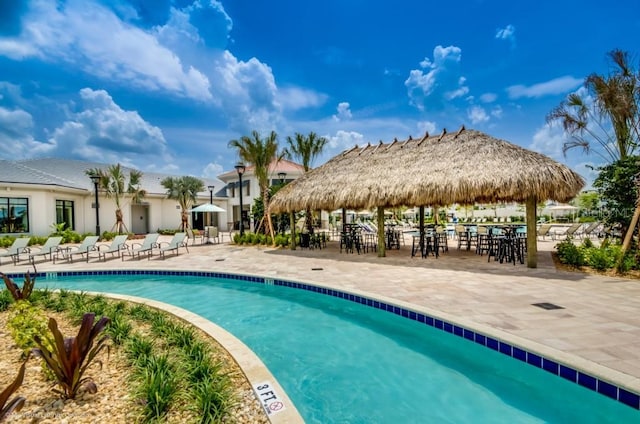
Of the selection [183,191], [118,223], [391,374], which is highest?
[183,191]

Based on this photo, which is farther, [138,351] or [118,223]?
[118,223]

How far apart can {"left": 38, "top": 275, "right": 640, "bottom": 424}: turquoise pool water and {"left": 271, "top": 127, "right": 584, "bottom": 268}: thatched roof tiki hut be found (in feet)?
17.9

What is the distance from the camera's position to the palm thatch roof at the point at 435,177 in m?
9.07

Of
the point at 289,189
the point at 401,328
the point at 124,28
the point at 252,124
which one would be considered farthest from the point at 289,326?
the point at 252,124

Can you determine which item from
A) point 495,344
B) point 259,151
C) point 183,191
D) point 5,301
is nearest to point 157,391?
point 495,344

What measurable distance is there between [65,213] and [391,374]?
2494 cm

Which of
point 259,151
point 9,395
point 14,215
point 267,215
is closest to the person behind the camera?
point 9,395

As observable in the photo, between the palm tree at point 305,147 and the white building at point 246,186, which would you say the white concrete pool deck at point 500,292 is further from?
the white building at point 246,186

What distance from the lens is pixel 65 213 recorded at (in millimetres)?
21672

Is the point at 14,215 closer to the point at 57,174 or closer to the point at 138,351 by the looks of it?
the point at 57,174

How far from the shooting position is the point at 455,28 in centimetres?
1484

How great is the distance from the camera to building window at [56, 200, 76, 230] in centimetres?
2080

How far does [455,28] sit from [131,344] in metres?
16.9

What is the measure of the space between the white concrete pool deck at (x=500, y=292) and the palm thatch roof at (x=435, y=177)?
2050mm
